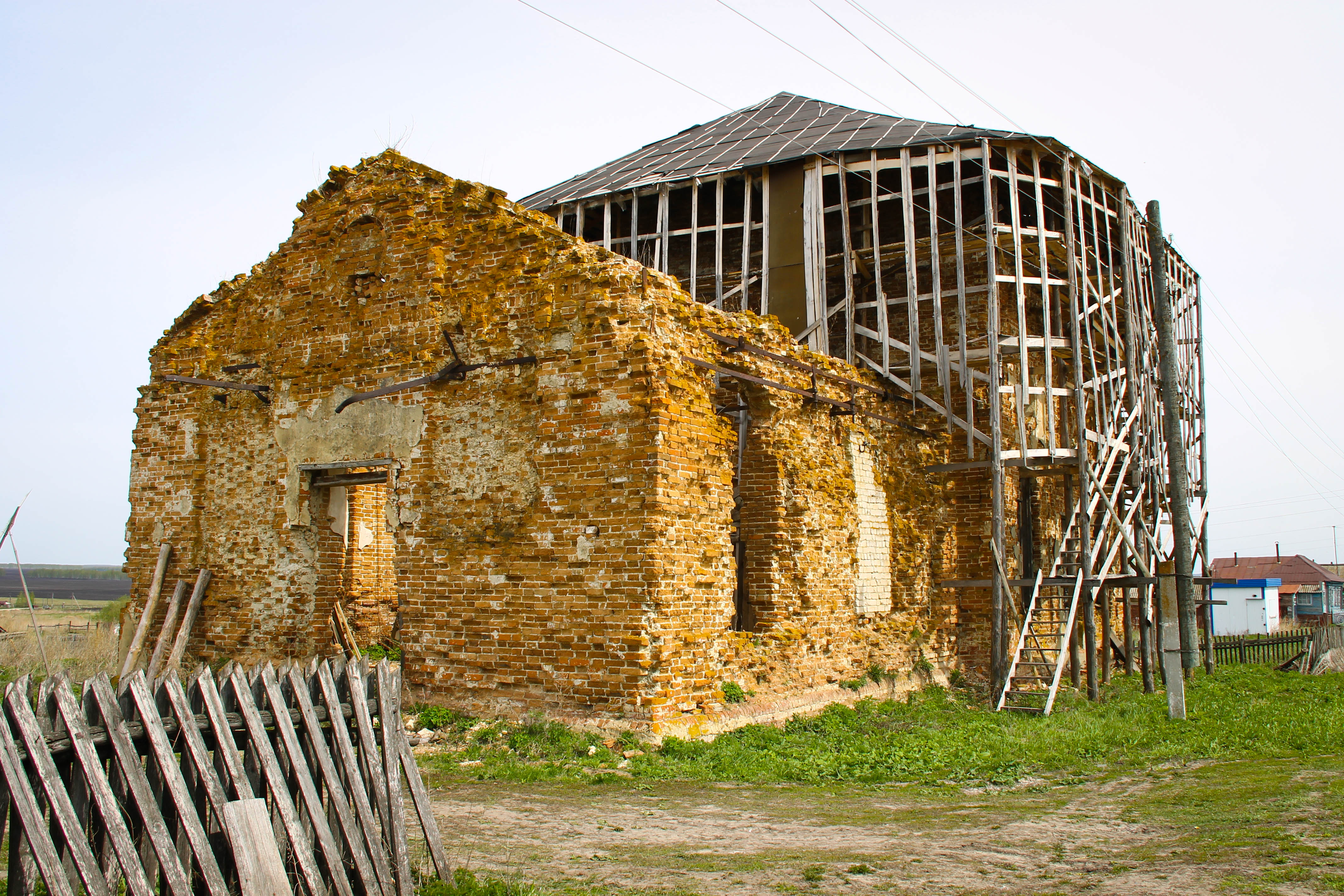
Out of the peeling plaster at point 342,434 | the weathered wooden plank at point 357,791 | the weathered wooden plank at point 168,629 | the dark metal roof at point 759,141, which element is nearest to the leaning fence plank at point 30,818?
the weathered wooden plank at point 357,791

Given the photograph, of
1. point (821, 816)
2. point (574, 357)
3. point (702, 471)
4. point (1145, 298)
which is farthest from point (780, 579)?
point (1145, 298)

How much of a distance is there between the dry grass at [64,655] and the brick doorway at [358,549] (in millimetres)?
2220

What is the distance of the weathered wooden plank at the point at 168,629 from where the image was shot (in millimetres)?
10562

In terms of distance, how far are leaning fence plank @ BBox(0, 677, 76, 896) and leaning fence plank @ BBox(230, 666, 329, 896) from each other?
0.73 m

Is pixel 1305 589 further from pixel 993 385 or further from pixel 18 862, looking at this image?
pixel 18 862

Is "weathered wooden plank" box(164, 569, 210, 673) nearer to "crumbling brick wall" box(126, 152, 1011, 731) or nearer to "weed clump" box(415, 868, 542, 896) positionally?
"crumbling brick wall" box(126, 152, 1011, 731)

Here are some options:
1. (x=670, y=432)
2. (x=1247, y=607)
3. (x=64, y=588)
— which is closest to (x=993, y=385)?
(x=670, y=432)

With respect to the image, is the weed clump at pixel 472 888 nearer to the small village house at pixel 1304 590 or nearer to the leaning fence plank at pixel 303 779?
the leaning fence plank at pixel 303 779

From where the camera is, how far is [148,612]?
1072 centimetres

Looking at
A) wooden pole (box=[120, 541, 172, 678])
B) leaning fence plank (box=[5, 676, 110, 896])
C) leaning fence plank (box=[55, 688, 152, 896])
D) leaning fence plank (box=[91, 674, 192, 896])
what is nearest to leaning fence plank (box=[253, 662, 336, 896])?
leaning fence plank (box=[91, 674, 192, 896])

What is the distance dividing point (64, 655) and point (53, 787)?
12.4 m

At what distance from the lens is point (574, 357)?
29.2 ft

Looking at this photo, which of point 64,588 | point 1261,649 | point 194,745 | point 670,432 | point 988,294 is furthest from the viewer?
point 64,588

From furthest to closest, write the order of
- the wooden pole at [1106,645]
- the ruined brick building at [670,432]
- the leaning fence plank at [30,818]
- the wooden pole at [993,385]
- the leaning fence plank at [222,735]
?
1. the wooden pole at [1106,645]
2. the wooden pole at [993,385]
3. the ruined brick building at [670,432]
4. the leaning fence plank at [222,735]
5. the leaning fence plank at [30,818]
